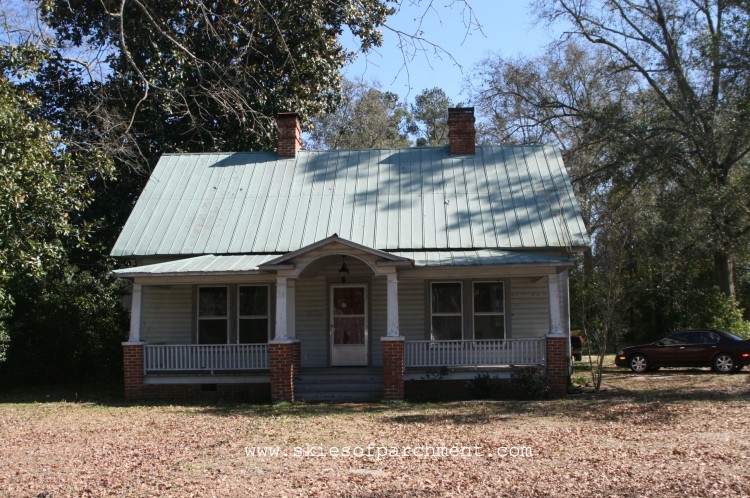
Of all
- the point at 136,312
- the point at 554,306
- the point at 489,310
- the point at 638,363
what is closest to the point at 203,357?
the point at 136,312

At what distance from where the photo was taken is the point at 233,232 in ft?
54.1

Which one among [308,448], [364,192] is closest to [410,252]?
[364,192]

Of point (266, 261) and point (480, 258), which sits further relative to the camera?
point (266, 261)

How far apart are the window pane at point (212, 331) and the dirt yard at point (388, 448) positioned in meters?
2.80

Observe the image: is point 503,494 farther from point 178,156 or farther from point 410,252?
→ point 178,156

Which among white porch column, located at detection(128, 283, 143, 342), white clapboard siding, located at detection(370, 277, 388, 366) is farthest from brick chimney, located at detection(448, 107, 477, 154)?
white porch column, located at detection(128, 283, 143, 342)

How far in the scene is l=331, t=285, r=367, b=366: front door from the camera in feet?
53.1

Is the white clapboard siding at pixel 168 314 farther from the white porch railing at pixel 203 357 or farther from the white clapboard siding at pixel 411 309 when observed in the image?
the white clapboard siding at pixel 411 309

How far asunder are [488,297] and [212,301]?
21.4 feet

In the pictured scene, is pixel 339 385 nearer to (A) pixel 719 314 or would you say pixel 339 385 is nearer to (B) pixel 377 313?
(B) pixel 377 313

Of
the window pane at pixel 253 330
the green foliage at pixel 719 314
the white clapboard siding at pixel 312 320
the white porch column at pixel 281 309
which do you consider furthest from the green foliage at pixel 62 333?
the green foliage at pixel 719 314

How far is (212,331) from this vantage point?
16594 millimetres

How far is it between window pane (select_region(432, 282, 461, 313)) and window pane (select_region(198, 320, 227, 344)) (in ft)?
16.4

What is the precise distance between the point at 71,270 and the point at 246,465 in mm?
12725
